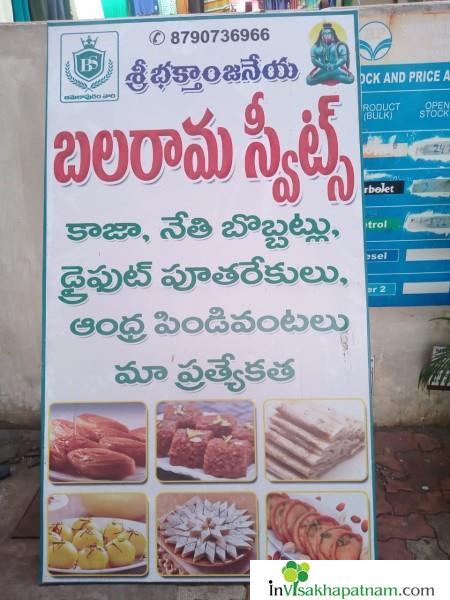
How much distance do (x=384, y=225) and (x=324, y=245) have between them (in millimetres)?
1021

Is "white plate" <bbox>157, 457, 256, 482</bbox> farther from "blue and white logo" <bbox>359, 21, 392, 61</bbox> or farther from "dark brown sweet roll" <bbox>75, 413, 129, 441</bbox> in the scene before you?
"blue and white logo" <bbox>359, 21, 392, 61</bbox>

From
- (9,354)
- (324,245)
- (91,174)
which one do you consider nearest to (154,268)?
(91,174)

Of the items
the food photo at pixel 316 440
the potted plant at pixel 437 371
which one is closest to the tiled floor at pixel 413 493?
the potted plant at pixel 437 371

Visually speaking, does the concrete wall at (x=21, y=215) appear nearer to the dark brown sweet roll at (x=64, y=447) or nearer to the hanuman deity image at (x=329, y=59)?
the dark brown sweet roll at (x=64, y=447)

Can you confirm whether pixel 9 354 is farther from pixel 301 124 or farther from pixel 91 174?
pixel 301 124

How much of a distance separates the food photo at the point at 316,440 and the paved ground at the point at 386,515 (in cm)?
60

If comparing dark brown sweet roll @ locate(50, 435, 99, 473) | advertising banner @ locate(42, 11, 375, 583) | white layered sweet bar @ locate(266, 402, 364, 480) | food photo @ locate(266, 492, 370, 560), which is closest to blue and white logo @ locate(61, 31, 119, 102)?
advertising banner @ locate(42, 11, 375, 583)

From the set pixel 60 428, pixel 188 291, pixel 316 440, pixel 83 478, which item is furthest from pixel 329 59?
pixel 83 478

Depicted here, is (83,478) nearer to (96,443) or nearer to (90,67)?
(96,443)

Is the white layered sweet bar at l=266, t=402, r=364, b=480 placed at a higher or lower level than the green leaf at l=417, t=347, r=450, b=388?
lower

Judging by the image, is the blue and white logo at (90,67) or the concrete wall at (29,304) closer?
the blue and white logo at (90,67)

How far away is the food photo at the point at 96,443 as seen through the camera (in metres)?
2.24

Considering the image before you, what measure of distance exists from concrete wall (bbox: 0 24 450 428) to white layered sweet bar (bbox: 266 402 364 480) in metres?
1.24

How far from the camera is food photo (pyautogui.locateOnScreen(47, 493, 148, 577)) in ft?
7.32
